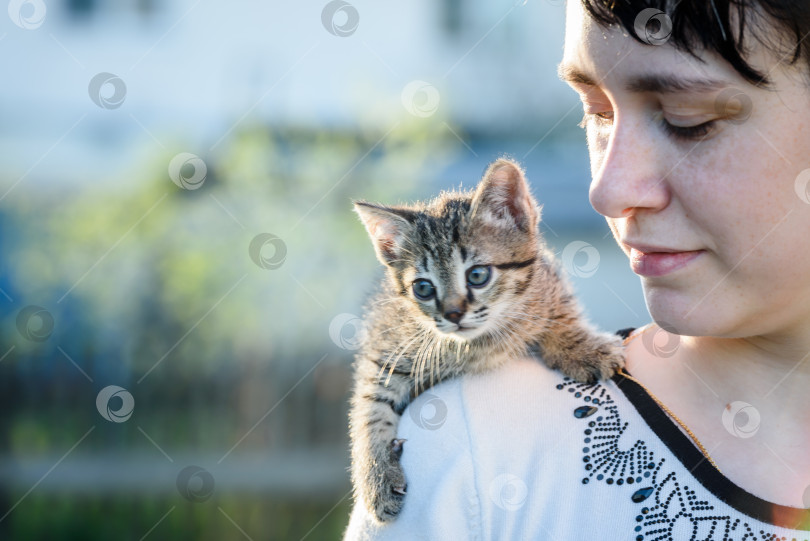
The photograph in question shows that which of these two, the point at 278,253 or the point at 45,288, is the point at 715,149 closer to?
the point at 278,253

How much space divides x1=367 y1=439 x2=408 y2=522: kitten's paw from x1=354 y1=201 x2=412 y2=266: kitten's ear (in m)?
0.89

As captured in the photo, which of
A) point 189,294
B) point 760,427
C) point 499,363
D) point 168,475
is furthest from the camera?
point 189,294

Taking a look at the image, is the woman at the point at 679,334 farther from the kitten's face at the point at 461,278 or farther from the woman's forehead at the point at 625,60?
the kitten's face at the point at 461,278

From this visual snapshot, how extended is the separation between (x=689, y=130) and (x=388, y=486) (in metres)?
1.18

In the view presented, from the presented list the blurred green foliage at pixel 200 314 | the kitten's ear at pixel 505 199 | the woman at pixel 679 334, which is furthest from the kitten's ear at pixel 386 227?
the blurred green foliage at pixel 200 314

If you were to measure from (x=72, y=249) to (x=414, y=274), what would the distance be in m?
4.86

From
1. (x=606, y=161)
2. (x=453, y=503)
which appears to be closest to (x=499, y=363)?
(x=453, y=503)

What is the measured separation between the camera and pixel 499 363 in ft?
7.25

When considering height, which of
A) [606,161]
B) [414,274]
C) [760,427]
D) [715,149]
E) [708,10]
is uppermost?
[708,10]

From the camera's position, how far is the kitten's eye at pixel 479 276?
269 cm

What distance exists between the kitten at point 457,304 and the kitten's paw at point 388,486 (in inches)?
3.9

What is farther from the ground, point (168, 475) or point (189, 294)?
point (189, 294)

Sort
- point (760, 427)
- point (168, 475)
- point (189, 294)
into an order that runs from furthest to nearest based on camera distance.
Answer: point (189, 294) → point (168, 475) → point (760, 427)

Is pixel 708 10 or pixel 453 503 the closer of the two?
pixel 708 10
